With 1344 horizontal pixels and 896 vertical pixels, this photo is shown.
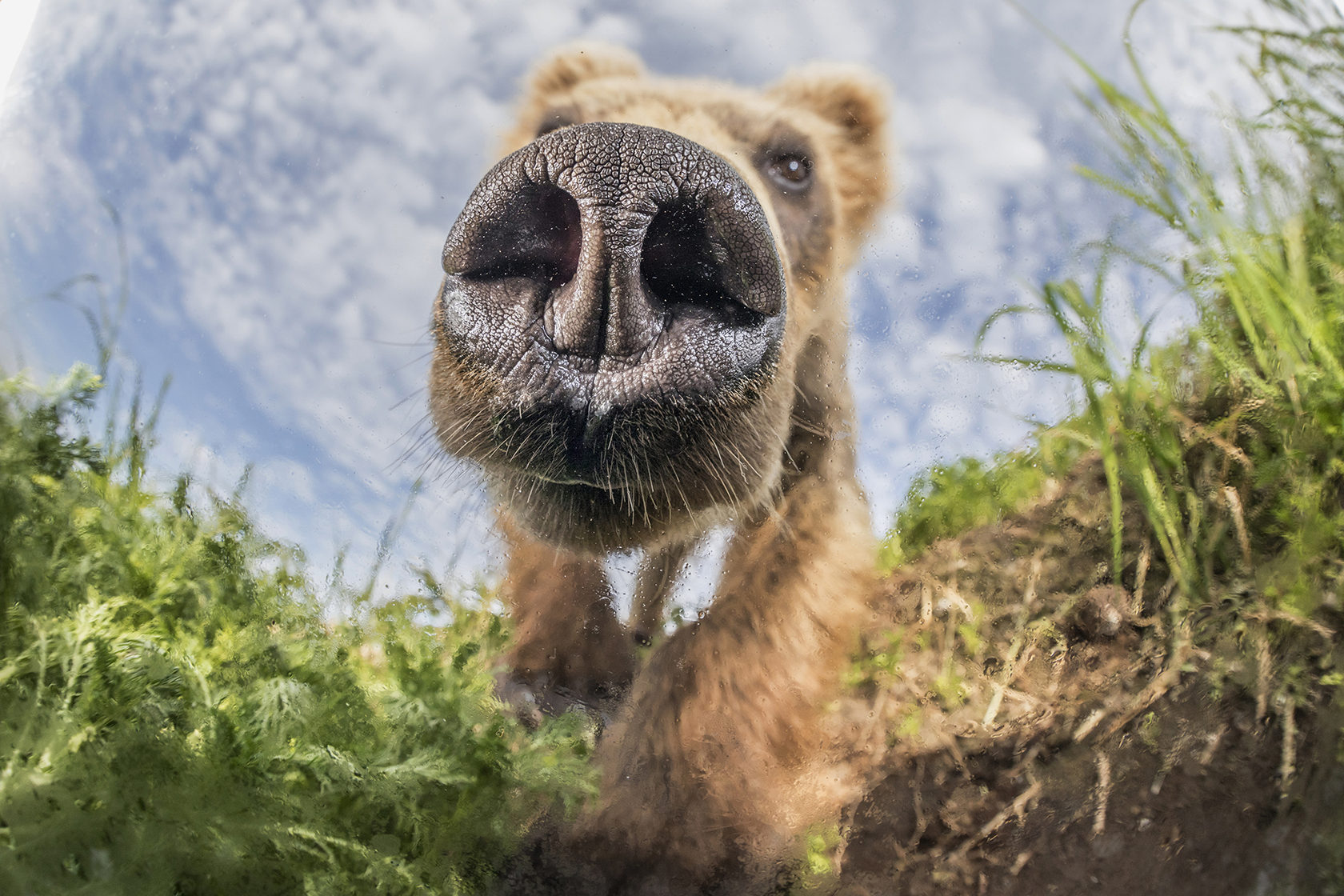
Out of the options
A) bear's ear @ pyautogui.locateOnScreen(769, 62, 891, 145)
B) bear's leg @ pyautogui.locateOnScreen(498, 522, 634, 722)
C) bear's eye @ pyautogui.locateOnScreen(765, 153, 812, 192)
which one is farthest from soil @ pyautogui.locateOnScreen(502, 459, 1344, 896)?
bear's eye @ pyautogui.locateOnScreen(765, 153, 812, 192)

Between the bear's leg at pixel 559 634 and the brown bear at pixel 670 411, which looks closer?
the brown bear at pixel 670 411

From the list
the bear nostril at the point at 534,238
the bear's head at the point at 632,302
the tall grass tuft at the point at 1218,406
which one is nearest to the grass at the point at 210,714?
the bear's head at the point at 632,302

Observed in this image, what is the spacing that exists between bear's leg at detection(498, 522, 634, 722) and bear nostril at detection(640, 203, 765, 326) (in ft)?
1.05

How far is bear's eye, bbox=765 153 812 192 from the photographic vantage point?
1.12 metres

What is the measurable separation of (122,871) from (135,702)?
11 cm

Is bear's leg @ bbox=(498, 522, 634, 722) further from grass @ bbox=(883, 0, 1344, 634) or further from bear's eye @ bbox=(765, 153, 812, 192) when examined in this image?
bear's eye @ bbox=(765, 153, 812, 192)

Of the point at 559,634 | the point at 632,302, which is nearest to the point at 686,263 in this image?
the point at 632,302

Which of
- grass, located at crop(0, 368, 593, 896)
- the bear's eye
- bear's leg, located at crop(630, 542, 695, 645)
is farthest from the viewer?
the bear's eye

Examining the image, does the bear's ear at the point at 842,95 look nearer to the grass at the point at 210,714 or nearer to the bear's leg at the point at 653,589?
the bear's leg at the point at 653,589

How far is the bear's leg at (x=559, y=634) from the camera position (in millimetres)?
894

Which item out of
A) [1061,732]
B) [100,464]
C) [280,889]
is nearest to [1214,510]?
[1061,732]

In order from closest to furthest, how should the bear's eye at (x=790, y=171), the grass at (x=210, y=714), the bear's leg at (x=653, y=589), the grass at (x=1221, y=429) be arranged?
the grass at (x=210, y=714), the grass at (x=1221, y=429), the bear's leg at (x=653, y=589), the bear's eye at (x=790, y=171)

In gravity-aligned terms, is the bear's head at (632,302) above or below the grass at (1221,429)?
above

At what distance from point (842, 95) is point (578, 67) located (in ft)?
0.89
